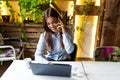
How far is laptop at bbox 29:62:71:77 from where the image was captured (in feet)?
4.58

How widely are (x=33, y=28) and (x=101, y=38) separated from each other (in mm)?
1279

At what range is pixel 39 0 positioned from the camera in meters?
3.12

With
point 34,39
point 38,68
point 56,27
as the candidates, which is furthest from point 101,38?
point 38,68

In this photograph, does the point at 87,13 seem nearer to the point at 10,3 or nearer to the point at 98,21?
the point at 98,21

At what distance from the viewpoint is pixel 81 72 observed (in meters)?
1.58

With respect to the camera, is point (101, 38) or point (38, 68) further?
point (101, 38)

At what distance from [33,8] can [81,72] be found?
1.93 meters

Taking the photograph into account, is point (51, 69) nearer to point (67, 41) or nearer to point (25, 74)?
point (25, 74)

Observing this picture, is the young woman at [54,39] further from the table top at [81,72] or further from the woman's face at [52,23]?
the table top at [81,72]

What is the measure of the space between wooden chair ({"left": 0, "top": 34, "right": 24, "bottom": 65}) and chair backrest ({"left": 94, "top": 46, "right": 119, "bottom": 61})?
133 cm

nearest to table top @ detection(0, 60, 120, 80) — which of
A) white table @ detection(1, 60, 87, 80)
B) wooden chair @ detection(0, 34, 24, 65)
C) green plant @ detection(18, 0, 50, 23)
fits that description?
white table @ detection(1, 60, 87, 80)

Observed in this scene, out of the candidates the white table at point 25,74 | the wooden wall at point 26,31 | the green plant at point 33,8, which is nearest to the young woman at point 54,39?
the white table at point 25,74

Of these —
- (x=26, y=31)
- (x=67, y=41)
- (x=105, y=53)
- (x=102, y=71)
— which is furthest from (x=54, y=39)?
(x=26, y=31)

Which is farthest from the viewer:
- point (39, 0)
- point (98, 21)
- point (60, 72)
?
point (98, 21)
